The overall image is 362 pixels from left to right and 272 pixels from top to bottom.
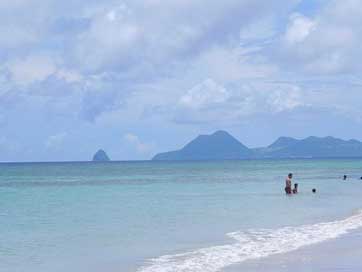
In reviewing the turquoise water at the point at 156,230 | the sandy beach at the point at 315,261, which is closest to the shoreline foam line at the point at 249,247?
the turquoise water at the point at 156,230

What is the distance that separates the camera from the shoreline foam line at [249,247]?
16.7 m

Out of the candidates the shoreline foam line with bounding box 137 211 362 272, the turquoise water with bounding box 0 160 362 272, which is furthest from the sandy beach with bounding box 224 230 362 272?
the turquoise water with bounding box 0 160 362 272

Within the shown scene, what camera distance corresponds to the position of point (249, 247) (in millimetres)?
19656

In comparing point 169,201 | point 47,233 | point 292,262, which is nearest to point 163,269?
point 292,262

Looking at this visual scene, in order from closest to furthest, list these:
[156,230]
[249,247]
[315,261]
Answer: [315,261] → [249,247] → [156,230]

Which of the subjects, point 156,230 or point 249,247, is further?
point 156,230

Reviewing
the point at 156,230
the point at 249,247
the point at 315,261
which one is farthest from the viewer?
the point at 156,230

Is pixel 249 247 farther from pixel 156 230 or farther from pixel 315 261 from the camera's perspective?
pixel 156 230

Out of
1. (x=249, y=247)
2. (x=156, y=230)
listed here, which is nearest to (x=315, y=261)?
(x=249, y=247)

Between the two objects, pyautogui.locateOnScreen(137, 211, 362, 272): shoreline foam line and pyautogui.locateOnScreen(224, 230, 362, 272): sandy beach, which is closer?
pyautogui.locateOnScreen(224, 230, 362, 272): sandy beach

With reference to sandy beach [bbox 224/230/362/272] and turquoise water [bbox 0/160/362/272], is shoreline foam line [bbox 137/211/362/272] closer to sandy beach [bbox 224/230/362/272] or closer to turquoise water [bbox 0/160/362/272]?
turquoise water [bbox 0/160/362/272]

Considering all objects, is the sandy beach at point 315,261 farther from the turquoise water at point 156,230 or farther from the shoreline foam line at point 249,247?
the turquoise water at point 156,230

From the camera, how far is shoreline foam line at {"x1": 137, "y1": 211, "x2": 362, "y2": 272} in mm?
16734

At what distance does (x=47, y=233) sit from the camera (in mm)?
24391
